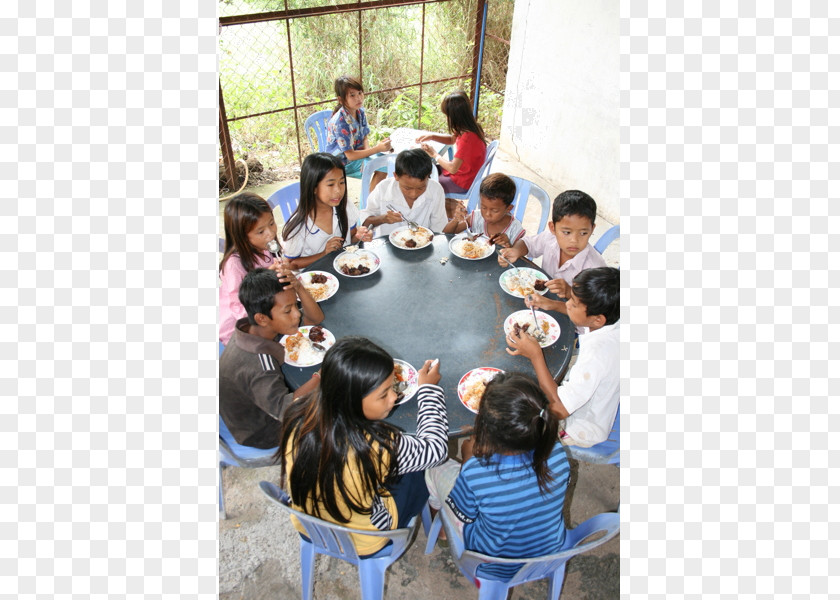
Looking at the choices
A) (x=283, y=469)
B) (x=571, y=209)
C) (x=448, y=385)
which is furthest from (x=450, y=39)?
(x=283, y=469)

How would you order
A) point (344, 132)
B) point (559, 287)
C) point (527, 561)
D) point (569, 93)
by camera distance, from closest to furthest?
point (527, 561) → point (559, 287) → point (344, 132) → point (569, 93)

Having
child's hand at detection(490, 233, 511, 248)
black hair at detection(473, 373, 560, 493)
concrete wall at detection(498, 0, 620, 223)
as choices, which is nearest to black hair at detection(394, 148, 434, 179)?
child's hand at detection(490, 233, 511, 248)

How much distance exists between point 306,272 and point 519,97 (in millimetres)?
4495

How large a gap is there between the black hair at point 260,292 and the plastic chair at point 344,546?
0.79m

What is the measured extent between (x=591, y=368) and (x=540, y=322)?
483 mm

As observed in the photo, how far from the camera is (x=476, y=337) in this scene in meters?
2.78

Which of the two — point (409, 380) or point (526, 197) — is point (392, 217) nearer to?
point (526, 197)

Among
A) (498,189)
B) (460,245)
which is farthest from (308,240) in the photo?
(498,189)

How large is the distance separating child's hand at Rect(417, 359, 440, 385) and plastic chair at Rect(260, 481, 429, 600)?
0.60 m

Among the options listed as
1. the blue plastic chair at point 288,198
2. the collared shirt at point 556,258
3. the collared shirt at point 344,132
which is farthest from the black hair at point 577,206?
the collared shirt at point 344,132

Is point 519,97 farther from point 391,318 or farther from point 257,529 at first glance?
point 257,529

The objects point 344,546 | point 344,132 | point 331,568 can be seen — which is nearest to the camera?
point 344,546

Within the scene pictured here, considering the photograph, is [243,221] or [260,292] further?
[243,221]

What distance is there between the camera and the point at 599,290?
8.02 feet
